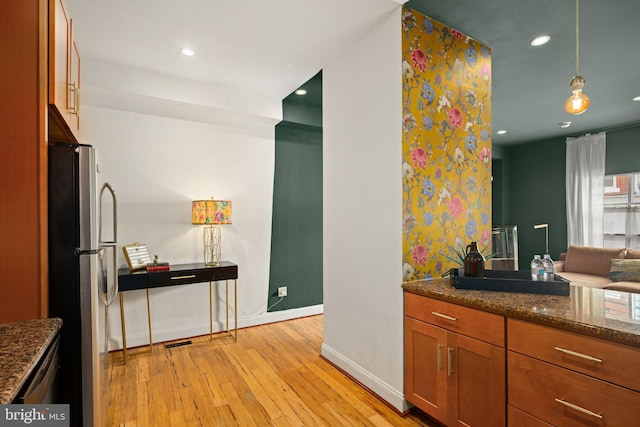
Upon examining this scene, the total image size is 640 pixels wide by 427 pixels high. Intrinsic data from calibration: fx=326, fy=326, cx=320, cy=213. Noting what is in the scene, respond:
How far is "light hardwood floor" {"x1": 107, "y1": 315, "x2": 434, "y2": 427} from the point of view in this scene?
2.04 meters

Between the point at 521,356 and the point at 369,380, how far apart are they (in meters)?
1.20

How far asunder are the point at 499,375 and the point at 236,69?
299 centimetres

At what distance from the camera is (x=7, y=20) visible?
4.20ft

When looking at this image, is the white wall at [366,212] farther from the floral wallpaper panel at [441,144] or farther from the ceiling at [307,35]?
the ceiling at [307,35]

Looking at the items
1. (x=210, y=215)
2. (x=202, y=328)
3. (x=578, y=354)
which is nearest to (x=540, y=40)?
(x=578, y=354)

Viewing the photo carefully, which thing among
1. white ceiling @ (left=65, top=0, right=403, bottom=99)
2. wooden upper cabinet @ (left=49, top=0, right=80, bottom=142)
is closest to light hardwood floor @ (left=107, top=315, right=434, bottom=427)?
wooden upper cabinet @ (left=49, top=0, right=80, bottom=142)

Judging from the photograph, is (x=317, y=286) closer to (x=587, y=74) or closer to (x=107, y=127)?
(x=107, y=127)

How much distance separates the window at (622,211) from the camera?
5.04 m

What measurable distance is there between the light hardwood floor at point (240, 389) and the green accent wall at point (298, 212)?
866 millimetres

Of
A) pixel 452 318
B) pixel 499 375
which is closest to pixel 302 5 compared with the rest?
pixel 452 318

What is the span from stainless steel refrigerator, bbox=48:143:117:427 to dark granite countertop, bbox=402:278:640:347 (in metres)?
1.73

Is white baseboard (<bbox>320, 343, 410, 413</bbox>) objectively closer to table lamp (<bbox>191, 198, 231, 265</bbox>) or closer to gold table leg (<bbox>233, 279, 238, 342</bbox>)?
gold table leg (<bbox>233, 279, 238, 342</bbox>)

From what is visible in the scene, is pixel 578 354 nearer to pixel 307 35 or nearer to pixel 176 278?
pixel 307 35

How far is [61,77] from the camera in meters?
1.54
